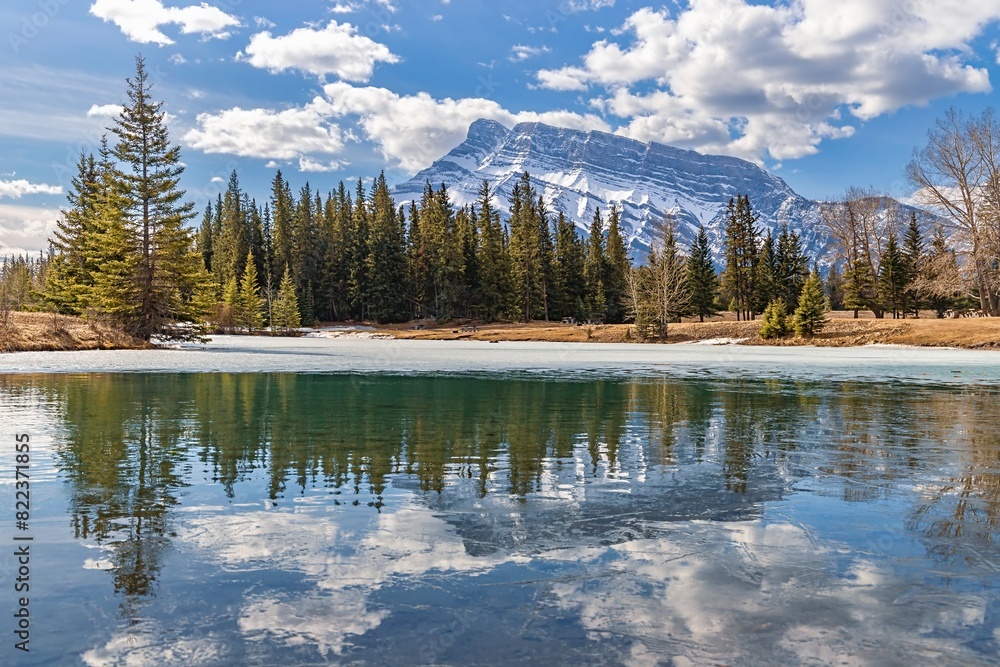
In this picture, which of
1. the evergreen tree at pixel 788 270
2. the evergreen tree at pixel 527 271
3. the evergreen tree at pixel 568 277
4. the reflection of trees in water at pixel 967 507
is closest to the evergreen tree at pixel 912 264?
the evergreen tree at pixel 788 270

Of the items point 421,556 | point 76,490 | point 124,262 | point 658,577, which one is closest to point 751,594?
point 658,577

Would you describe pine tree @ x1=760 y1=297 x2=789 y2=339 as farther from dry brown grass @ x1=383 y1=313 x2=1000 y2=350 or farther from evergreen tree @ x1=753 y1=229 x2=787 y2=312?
evergreen tree @ x1=753 y1=229 x2=787 y2=312

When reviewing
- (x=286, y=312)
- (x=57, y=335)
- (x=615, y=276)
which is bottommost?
(x=57, y=335)

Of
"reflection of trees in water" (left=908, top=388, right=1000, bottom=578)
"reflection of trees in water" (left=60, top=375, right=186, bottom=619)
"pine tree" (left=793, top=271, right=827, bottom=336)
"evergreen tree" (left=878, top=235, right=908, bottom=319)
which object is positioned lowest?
"reflection of trees in water" (left=908, top=388, right=1000, bottom=578)

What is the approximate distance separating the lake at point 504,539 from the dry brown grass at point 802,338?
44.2 metres

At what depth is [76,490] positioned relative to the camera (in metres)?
7.91

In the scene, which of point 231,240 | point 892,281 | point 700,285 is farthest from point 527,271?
point 231,240

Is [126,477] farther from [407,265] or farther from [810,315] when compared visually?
[407,265]

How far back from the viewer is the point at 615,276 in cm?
10650

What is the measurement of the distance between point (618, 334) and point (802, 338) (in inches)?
705

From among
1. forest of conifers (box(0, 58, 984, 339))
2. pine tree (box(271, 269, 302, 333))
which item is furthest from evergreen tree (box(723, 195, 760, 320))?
pine tree (box(271, 269, 302, 333))

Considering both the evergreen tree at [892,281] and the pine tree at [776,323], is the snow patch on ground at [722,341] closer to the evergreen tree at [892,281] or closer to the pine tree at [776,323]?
the pine tree at [776,323]

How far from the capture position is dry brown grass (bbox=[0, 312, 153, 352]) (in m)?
36.8

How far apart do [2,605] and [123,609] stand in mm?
903
